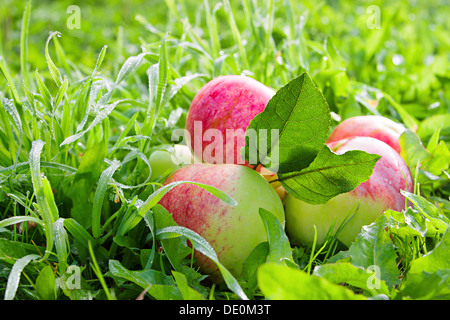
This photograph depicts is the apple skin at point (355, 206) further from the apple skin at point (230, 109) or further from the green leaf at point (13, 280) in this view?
the green leaf at point (13, 280)

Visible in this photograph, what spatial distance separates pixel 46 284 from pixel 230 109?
493 mm

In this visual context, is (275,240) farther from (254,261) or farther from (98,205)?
(98,205)

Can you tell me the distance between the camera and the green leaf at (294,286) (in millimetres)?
590

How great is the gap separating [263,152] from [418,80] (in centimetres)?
120

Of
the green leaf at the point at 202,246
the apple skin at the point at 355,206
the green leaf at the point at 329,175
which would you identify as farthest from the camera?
the apple skin at the point at 355,206

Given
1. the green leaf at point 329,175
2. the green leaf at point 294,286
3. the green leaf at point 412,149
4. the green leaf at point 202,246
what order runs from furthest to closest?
the green leaf at point 412,149
the green leaf at point 329,175
the green leaf at point 202,246
the green leaf at point 294,286

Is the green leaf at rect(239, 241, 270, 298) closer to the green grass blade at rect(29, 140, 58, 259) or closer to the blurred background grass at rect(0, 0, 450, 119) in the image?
the green grass blade at rect(29, 140, 58, 259)

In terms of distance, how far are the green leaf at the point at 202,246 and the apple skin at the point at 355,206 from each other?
0.25 metres

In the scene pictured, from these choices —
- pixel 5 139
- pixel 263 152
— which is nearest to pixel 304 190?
pixel 263 152

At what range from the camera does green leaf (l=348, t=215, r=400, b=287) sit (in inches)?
31.0

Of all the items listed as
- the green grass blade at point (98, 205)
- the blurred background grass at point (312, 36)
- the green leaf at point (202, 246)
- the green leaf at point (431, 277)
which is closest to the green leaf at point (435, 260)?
the green leaf at point (431, 277)

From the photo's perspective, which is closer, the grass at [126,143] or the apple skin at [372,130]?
the grass at [126,143]

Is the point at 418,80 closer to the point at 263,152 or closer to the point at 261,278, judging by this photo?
the point at 263,152

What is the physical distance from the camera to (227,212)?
0.84 metres
